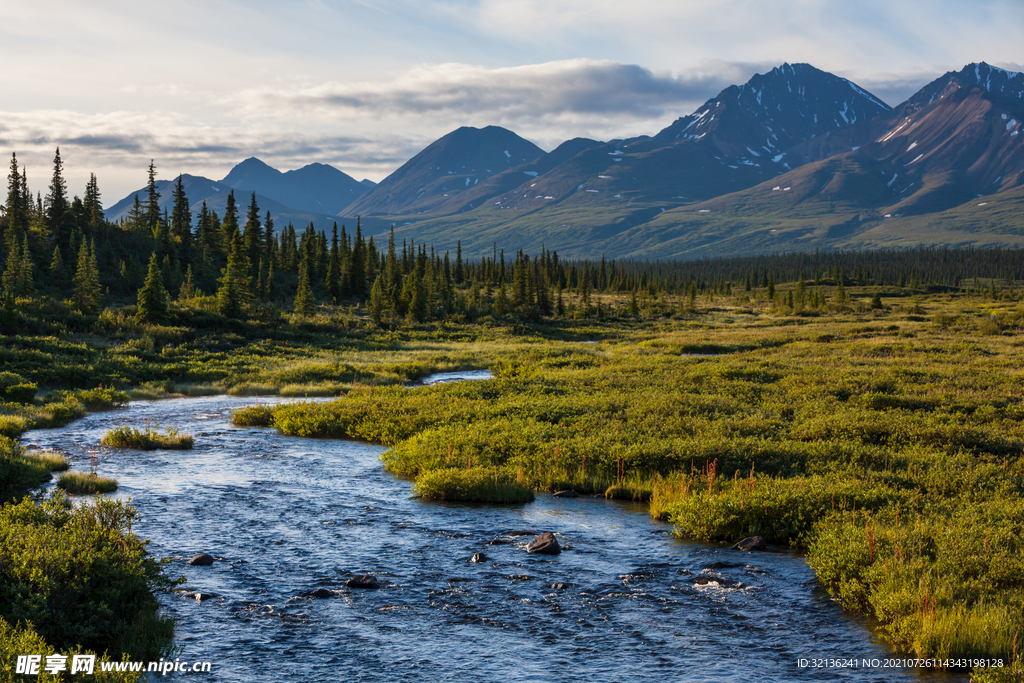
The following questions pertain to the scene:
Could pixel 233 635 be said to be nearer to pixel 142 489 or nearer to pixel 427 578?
pixel 427 578

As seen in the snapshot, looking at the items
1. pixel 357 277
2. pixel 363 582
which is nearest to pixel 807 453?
pixel 363 582

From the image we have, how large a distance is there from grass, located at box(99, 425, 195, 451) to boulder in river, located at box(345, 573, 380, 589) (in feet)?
47.2

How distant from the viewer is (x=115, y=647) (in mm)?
9445

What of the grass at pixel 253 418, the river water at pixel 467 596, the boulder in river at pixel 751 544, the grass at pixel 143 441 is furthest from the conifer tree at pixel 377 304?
the boulder in river at pixel 751 544

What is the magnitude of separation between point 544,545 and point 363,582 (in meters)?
3.85

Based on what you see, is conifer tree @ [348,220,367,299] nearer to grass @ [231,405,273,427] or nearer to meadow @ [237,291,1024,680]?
meadow @ [237,291,1024,680]

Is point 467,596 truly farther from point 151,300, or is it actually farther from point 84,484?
point 151,300

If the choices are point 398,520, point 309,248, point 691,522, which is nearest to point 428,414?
point 398,520

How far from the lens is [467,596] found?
39.2 ft

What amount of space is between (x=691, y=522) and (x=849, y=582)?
3797mm

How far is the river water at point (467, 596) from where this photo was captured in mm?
9750

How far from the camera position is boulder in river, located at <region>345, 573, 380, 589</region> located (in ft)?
40.3

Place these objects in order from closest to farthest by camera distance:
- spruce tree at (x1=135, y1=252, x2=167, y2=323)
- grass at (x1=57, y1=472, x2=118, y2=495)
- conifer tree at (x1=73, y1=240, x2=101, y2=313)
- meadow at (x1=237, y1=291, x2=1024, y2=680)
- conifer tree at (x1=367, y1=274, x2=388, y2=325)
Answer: meadow at (x1=237, y1=291, x2=1024, y2=680) < grass at (x1=57, y1=472, x2=118, y2=495) < spruce tree at (x1=135, y1=252, x2=167, y2=323) < conifer tree at (x1=73, y1=240, x2=101, y2=313) < conifer tree at (x1=367, y1=274, x2=388, y2=325)

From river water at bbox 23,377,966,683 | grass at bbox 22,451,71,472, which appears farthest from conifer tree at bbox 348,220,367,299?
river water at bbox 23,377,966,683
